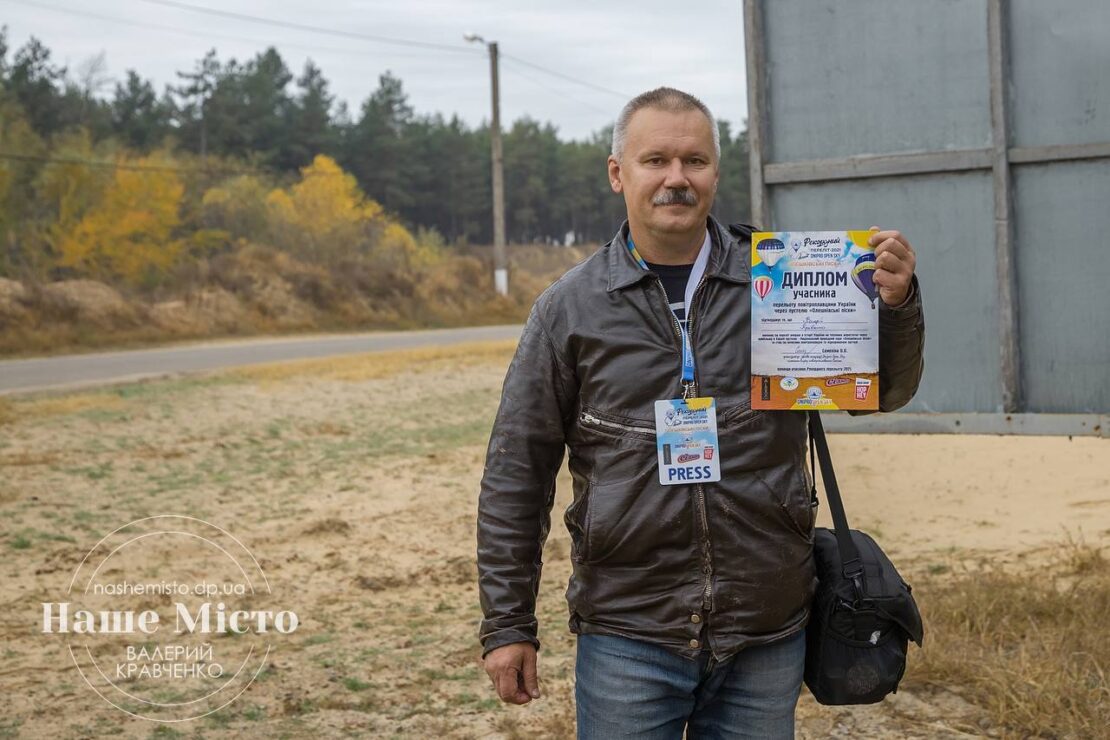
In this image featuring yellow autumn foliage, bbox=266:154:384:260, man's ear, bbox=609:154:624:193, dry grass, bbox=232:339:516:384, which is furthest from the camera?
yellow autumn foliage, bbox=266:154:384:260

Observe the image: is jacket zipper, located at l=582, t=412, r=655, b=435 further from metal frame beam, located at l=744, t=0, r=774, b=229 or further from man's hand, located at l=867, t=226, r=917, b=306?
metal frame beam, located at l=744, t=0, r=774, b=229

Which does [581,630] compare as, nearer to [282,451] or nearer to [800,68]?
[800,68]

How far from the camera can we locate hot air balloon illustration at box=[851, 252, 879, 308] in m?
Result: 2.51

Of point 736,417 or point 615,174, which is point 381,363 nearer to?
point 615,174

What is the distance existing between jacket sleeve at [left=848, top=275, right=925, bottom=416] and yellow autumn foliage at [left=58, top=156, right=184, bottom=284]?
36580 mm

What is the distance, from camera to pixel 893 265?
245 cm

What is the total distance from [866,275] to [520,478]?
0.80m

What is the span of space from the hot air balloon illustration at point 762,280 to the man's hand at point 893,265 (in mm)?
203

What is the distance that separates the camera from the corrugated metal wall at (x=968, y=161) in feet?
15.9

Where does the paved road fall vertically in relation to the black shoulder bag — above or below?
above

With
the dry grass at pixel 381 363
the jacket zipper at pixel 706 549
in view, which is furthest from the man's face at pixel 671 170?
the dry grass at pixel 381 363

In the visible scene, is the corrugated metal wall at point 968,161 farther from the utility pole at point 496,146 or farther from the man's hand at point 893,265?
the utility pole at point 496,146

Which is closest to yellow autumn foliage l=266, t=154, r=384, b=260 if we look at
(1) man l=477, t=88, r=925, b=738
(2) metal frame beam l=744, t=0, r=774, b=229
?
(2) metal frame beam l=744, t=0, r=774, b=229

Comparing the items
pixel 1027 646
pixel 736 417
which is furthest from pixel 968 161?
pixel 736 417
